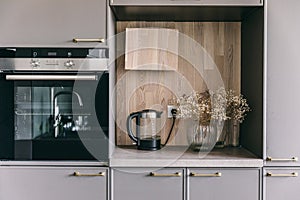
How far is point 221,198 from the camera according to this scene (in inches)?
86.8

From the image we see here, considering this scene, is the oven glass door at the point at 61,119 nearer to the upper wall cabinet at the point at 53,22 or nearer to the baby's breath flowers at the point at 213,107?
the upper wall cabinet at the point at 53,22

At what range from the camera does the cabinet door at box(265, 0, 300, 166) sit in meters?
2.19

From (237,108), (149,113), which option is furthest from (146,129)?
(237,108)

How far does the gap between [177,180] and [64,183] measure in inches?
24.9

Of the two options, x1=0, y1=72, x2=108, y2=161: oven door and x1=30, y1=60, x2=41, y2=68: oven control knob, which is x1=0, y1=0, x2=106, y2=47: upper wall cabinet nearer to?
x1=30, y1=60, x2=41, y2=68: oven control knob

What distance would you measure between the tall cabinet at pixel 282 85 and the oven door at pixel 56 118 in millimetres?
925

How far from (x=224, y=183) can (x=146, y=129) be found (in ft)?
2.11

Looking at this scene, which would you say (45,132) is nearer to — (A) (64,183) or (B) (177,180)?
(A) (64,183)

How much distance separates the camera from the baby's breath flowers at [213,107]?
244 centimetres

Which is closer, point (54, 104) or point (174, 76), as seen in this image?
point (54, 104)

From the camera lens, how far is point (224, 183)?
2199mm

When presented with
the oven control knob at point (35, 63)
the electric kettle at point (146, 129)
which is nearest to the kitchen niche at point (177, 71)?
the electric kettle at point (146, 129)

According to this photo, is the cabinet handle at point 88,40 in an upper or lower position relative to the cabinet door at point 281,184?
upper

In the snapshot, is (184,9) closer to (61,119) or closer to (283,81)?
(283,81)
